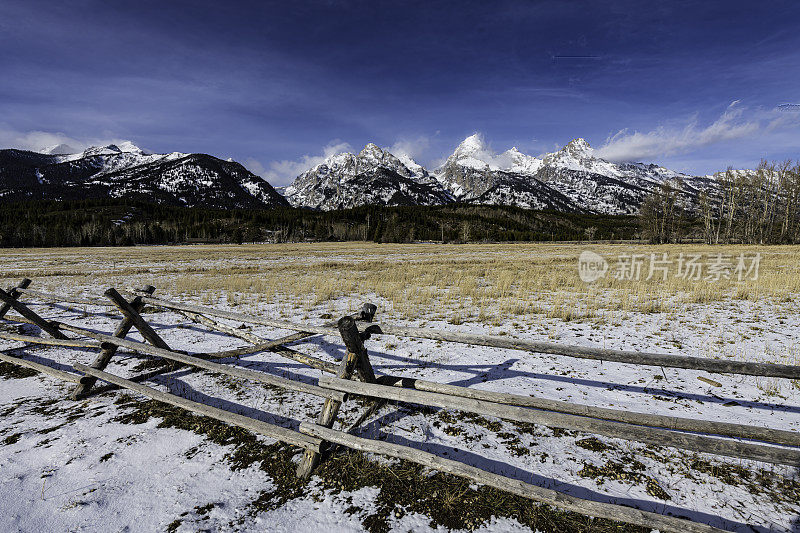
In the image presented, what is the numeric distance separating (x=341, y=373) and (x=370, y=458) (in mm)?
1073

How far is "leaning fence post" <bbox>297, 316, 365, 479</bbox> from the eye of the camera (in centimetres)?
374

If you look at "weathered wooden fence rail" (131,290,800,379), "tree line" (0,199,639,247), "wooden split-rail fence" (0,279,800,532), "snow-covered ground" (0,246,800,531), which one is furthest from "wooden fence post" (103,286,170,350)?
"tree line" (0,199,639,247)

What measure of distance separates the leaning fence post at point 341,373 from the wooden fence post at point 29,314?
811 centimetres

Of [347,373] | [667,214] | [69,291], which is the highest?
[667,214]

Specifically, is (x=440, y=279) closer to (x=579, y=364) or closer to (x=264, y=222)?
(x=579, y=364)

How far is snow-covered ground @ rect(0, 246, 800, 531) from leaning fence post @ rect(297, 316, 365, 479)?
0.16 m

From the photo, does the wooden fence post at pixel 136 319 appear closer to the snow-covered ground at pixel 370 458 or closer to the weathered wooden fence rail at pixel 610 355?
the snow-covered ground at pixel 370 458

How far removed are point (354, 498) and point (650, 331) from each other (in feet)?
29.9

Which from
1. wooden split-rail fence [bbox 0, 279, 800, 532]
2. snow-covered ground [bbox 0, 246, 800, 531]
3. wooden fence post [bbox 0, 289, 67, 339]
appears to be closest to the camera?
wooden split-rail fence [bbox 0, 279, 800, 532]

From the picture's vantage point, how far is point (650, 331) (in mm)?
8836

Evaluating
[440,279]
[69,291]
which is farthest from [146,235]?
[440,279]

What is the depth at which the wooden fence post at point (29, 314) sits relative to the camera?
7.56 metres

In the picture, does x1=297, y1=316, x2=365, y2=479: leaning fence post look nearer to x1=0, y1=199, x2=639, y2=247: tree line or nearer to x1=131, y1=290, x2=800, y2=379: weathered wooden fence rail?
x1=131, y1=290, x2=800, y2=379: weathered wooden fence rail

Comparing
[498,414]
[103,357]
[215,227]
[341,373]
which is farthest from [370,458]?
[215,227]
